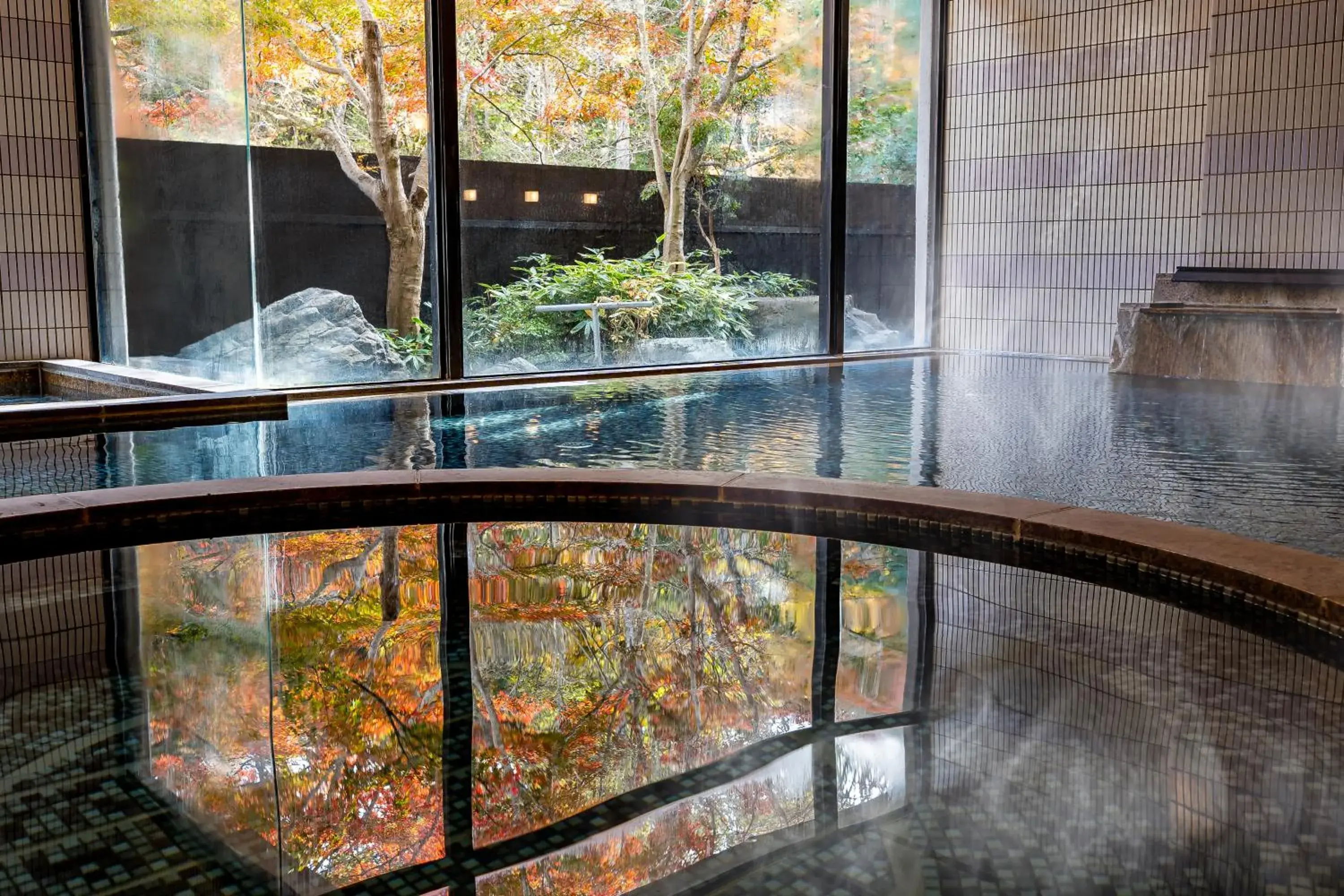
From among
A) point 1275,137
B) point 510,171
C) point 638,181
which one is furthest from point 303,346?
point 1275,137

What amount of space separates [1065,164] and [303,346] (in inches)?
230

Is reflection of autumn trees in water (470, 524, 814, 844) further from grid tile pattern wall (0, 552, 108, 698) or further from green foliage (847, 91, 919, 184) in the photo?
green foliage (847, 91, 919, 184)

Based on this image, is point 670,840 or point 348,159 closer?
point 670,840

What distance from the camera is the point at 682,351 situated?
9250 mm

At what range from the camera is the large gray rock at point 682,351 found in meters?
9.05

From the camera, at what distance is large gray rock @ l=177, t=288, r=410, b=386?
7230 mm

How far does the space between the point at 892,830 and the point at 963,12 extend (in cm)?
946

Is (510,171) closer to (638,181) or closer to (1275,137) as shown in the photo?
(638,181)

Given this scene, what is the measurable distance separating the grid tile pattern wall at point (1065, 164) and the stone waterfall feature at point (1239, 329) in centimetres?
43

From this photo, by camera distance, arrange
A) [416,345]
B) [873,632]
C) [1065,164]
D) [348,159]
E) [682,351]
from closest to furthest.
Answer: [873,632], [348,159], [416,345], [682,351], [1065,164]

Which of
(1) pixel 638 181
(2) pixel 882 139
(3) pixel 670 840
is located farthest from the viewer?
(2) pixel 882 139

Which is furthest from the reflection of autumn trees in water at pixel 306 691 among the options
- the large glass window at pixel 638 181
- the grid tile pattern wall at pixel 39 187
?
the large glass window at pixel 638 181

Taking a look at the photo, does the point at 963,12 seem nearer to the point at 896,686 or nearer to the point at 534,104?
the point at 534,104

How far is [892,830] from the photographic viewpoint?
193 centimetres
